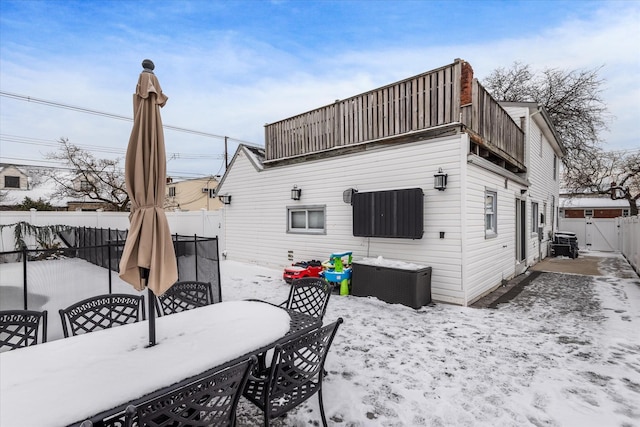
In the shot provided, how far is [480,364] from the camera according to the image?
3510 mm

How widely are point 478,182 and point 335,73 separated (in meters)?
10.9

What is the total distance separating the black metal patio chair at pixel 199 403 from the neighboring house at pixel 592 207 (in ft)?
111

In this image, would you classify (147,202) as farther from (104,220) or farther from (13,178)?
(13,178)

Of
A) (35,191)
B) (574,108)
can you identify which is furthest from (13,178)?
(574,108)

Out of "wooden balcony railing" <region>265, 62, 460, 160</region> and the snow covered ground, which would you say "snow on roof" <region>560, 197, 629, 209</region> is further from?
"wooden balcony railing" <region>265, 62, 460, 160</region>

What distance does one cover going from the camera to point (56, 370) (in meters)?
1.79

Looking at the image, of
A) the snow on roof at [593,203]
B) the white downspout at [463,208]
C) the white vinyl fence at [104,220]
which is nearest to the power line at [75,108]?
the white vinyl fence at [104,220]

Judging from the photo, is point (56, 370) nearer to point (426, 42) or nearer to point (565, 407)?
point (565, 407)

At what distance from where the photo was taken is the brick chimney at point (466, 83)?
5586 mm

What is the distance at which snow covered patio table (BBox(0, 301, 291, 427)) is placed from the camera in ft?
4.76

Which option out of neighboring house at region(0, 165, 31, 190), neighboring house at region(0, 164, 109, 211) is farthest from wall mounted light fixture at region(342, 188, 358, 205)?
A: neighboring house at region(0, 165, 31, 190)

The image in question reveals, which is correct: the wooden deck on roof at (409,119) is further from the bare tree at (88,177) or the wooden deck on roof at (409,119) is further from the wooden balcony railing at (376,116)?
the bare tree at (88,177)

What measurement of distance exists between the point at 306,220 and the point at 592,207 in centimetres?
3193

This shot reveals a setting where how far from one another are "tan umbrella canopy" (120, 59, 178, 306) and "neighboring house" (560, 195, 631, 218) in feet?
111
